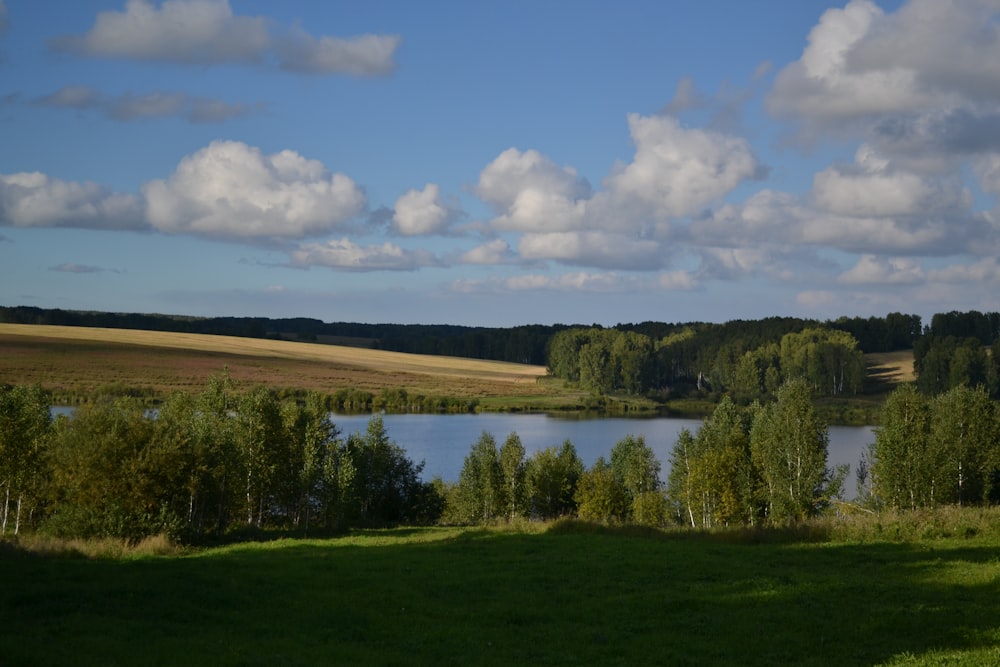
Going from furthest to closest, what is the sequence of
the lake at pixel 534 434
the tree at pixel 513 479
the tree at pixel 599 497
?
1. the lake at pixel 534 434
2. the tree at pixel 513 479
3. the tree at pixel 599 497

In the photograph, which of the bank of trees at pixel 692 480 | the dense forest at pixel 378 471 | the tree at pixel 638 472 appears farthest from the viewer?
the tree at pixel 638 472

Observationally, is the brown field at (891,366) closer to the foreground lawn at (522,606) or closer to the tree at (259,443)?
the tree at (259,443)

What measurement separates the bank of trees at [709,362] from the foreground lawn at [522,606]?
369 feet

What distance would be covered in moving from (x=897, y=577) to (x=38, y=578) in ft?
→ 56.8

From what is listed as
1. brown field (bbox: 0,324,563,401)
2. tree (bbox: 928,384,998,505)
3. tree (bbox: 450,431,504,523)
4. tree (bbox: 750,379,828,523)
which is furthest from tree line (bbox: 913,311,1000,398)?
tree (bbox: 450,431,504,523)

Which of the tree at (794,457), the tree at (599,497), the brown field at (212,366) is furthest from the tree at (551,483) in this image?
the brown field at (212,366)

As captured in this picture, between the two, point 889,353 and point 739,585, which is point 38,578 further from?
point 889,353

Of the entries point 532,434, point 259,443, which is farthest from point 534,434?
point 259,443

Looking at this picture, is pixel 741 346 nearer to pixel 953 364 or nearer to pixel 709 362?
pixel 709 362

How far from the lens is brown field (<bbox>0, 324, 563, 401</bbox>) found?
8956cm

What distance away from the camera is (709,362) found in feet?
507

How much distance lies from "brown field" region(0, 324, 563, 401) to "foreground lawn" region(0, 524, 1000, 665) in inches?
2557

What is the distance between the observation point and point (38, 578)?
661 inches

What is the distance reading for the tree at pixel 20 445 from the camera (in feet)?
104
